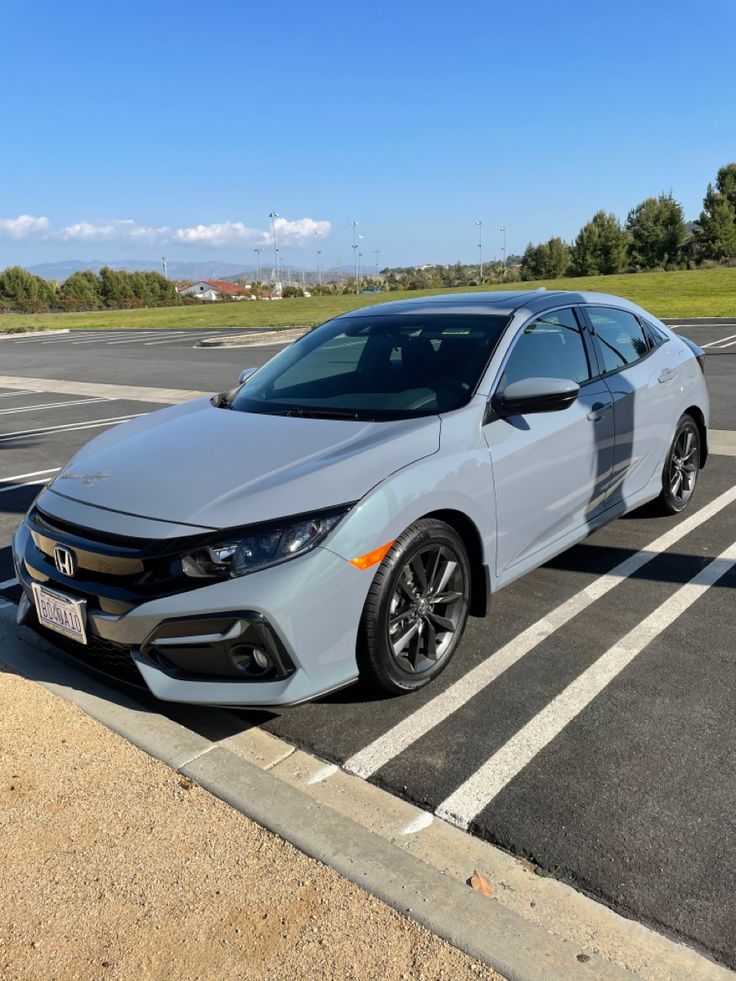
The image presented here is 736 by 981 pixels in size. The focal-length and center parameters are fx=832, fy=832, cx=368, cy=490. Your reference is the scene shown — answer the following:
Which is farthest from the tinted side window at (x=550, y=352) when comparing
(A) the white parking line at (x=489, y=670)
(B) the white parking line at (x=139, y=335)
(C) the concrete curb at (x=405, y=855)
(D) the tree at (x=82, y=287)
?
(D) the tree at (x=82, y=287)

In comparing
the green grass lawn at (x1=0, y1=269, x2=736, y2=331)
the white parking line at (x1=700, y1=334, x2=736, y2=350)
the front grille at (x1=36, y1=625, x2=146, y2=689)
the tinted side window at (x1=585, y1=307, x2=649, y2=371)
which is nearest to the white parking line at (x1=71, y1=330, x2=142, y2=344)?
the green grass lawn at (x1=0, y1=269, x2=736, y2=331)

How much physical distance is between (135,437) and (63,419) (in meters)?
8.21

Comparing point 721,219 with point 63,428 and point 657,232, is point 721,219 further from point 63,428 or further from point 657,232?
point 63,428

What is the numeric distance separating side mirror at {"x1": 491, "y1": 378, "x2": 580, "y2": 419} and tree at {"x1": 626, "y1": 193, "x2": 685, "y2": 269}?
2707 inches

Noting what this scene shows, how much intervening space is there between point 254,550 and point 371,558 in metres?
0.45

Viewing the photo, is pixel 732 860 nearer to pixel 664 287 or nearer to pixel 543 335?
pixel 543 335

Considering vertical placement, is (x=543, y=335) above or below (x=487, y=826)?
above

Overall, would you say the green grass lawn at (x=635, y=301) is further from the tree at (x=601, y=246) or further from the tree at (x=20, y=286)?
the tree at (x=20, y=286)

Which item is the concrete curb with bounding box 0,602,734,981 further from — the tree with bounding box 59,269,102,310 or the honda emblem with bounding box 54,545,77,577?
the tree with bounding box 59,269,102,310

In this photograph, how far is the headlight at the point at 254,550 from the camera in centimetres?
Result: 297

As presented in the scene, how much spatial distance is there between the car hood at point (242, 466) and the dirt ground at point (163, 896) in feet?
3.22

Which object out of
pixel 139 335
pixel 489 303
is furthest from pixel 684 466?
pixel 139 335

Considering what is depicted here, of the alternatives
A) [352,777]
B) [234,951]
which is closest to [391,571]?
[352,777]

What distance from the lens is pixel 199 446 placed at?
3.73 metres
